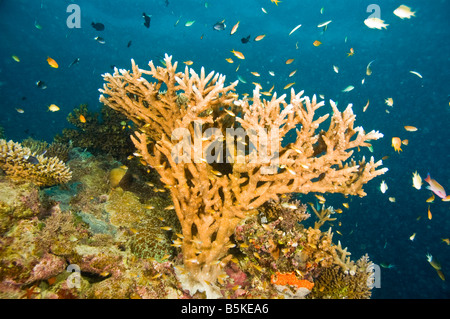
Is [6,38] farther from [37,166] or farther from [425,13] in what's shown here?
[425,13]

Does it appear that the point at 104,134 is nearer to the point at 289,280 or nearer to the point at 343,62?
the point at 289,280

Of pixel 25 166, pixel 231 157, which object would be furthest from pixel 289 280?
pixel 25 166

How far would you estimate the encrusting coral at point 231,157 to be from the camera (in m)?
3.24

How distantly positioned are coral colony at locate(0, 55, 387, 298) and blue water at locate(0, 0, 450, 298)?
11.6 metres

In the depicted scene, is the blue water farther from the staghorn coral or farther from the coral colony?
the coral colony

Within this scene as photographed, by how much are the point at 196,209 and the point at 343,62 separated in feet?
210

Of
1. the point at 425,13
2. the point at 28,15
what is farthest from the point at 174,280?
the point at 28,15

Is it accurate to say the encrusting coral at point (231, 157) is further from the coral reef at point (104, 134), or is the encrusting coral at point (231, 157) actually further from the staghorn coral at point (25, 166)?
the coral reef at point (104, 134)

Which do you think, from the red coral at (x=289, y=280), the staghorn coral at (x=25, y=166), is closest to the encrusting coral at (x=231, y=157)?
the red coral at (x=289, y=280)

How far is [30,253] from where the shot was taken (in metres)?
3.51

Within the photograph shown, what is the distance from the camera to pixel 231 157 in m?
3.83

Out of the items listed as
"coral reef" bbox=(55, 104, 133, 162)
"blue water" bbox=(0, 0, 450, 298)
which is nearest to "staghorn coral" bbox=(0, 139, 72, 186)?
"coral reef" bbox=(55, 104, 133, 162)

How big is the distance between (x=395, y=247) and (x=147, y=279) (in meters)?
32.3

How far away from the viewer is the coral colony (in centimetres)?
331
